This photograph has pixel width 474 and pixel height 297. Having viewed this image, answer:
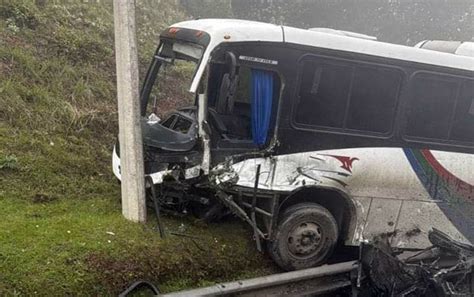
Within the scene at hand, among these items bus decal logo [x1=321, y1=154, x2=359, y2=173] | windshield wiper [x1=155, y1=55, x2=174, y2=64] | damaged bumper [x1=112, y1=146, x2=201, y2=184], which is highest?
windshield wiper [x1=155, y1=55, x2=174, y2=64]

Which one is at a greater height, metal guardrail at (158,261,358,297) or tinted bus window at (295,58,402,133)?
tinted bus window at (295,58,402,133)

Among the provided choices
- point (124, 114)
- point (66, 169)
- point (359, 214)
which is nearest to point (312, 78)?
point (359, 214)

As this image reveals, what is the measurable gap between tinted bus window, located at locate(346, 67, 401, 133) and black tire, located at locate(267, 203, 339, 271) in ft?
3.49

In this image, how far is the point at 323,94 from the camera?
570cm

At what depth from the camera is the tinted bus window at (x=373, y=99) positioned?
580cm

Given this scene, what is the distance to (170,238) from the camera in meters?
5.60

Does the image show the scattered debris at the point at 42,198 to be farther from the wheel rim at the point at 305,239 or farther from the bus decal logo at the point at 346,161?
the bus decal logo at the point at 346,161

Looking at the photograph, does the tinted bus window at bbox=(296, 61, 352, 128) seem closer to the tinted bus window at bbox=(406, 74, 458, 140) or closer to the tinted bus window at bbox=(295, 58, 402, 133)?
the tinted bus window at bbox=(295, 58, 402, 133)

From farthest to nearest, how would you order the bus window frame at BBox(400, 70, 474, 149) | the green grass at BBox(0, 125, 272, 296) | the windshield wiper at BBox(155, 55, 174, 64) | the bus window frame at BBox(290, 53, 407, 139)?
the windshield wiper at BBox(155, 55, 174, 64), the bus window frame at BBox(400, 70, 474, 149), the bus window frame at BBox(290, 53, 407, 139), the green grass at BBox(0, 125, 272, 296)

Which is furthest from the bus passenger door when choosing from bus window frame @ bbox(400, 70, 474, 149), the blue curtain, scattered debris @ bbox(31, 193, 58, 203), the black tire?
scattered debris @ bbox(31, 193, 58, 203)

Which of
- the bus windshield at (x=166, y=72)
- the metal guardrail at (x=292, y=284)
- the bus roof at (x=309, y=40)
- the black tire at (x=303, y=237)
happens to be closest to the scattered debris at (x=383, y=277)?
the metal guardrail at (x=292, y=284)

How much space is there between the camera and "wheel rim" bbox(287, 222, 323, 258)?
19.1ft

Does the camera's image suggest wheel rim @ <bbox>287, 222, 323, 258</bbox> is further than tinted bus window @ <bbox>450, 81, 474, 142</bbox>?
No

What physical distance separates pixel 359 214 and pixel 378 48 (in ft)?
6.19
